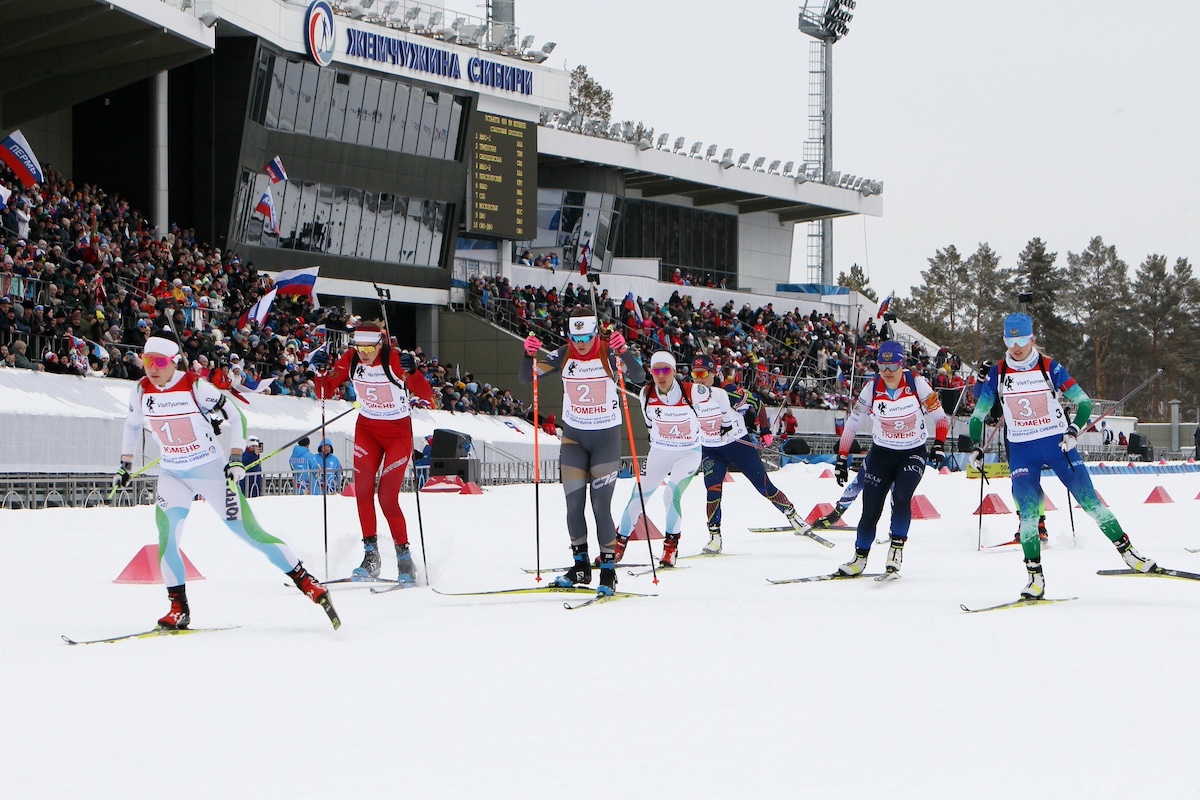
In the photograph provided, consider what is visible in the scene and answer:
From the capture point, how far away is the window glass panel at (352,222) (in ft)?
157

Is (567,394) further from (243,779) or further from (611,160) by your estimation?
(611,160)

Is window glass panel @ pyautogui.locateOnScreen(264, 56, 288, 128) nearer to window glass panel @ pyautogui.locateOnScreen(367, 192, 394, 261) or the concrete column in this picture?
the concrete column

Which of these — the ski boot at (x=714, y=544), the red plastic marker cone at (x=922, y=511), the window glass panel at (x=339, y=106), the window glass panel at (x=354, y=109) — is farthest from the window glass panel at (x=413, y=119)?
the ski boot at (x=714, y=544)

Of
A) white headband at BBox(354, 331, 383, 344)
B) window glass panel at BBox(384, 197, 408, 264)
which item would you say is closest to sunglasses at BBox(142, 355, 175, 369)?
white headband at BBox(354, 331, 383, 344)

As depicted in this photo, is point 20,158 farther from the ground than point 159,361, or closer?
farther from the ground

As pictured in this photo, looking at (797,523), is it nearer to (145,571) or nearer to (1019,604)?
(1019,604)

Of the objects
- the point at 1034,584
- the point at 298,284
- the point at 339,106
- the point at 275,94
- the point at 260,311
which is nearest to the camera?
the point at 1034,584

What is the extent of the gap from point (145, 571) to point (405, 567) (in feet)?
7.03

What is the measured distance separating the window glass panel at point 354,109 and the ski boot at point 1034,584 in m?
39.4

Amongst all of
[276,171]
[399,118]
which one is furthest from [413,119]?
[276,171]

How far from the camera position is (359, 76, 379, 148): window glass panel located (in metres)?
47.6

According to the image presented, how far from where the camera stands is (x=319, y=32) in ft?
146

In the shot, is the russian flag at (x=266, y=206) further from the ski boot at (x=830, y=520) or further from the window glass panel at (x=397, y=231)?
the ski boot at (x=830, y=520)

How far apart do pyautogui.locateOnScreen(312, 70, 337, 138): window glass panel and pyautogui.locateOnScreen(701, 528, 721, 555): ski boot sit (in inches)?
1316
